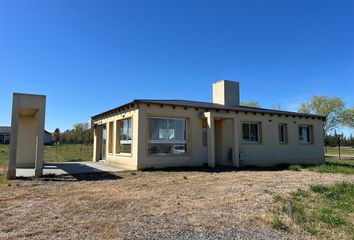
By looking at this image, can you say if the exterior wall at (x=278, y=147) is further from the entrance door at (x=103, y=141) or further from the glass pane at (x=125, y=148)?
the entrance door at (x=103, y=141)

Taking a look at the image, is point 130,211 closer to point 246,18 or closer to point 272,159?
point 246,18

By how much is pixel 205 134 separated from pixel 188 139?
53.5 inches

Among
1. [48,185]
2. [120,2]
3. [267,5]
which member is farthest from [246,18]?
[48,185]

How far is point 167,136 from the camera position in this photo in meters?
14.7

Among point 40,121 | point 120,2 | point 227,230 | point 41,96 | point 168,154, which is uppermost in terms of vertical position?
point 120,2

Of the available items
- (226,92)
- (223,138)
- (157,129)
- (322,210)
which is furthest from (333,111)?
(322,210)

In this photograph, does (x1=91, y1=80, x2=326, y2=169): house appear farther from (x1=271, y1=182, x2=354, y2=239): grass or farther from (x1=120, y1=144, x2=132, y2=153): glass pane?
(x1=271, y1=182, x2=354, y2=239): grass

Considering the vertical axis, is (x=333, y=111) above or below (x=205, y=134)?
above

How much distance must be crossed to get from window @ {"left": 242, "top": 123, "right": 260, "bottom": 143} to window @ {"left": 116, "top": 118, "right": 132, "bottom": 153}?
22.1ft

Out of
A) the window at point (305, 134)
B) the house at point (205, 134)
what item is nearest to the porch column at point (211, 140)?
the house at point (205, 134)

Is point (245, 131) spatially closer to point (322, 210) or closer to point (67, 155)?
point (322, 210)

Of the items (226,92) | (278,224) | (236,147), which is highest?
(226,92)

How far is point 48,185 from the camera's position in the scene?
920cm

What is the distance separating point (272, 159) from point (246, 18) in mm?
8668
